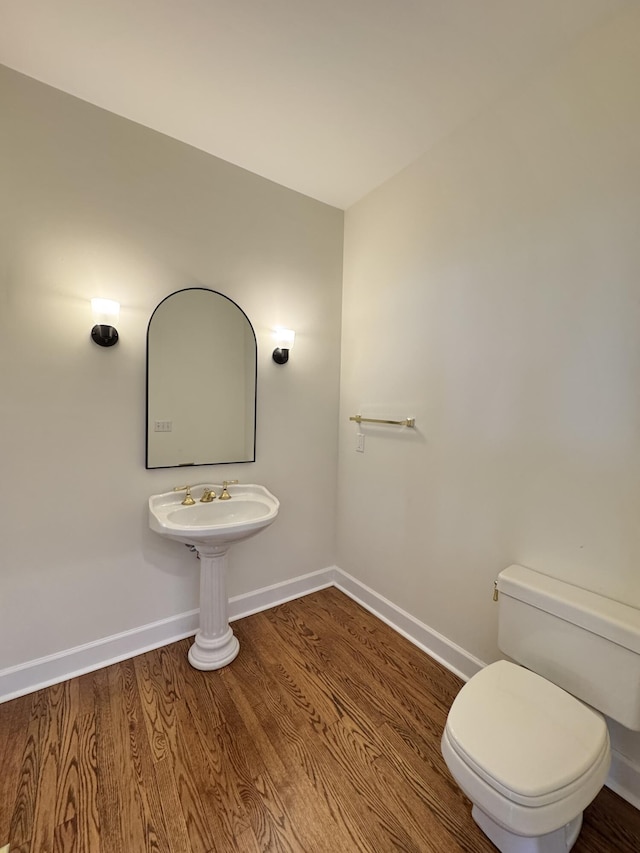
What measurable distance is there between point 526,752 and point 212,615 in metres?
1.41

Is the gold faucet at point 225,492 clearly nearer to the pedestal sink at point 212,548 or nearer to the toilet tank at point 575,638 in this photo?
the pedestal sink at point 212,548

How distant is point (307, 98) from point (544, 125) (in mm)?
983

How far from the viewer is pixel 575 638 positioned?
3.95ft

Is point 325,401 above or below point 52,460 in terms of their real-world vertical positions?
above

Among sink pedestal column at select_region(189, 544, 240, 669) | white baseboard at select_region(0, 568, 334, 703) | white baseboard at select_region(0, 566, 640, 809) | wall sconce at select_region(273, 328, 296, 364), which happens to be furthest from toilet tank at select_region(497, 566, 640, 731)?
wall sconce at select_region(273, 328, 296, 364)

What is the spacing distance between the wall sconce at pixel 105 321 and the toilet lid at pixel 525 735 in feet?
6.43

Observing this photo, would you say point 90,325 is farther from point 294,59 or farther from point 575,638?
point 575,638

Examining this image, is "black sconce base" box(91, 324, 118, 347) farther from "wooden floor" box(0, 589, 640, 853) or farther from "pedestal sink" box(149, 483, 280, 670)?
"wooden floor" box(0, 589, 640, 853)

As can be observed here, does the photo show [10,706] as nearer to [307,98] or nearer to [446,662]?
[446,662]

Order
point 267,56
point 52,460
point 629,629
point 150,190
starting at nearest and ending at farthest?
point 629,629, point 267,56, point 52,460, point 150,190

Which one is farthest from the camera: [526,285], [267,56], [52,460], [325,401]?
[325,401]

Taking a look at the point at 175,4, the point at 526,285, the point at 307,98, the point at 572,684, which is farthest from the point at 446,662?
the point at 175,4

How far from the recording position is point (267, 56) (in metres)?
1.35

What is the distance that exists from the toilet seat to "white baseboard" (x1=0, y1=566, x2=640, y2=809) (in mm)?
419
